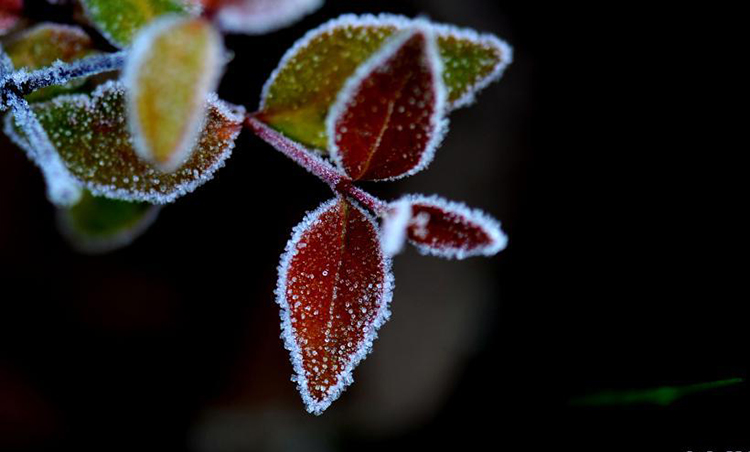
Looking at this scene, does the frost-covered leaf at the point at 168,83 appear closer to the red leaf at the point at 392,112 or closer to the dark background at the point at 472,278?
the red leaf at the point at 392,112

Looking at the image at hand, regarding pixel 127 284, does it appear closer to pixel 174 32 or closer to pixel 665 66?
pixel 174 32

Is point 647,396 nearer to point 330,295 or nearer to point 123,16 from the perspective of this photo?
point 330,295

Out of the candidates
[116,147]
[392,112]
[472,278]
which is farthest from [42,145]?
[472,278]

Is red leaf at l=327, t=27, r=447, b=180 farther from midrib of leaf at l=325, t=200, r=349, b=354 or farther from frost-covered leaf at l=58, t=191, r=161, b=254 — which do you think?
frost-covered leaf at l=58, t=191, r=161, b=254

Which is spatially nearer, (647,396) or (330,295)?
(330,295)

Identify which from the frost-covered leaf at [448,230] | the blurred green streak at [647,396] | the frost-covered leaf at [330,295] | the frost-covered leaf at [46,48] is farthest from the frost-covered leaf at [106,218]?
the blurred green streak at [647,396]
